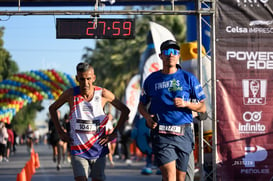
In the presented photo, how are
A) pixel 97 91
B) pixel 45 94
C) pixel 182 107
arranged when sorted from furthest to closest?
pixel 45 94 < pixel 97 91 < pixel 182 107

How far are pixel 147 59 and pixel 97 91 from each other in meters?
11.6

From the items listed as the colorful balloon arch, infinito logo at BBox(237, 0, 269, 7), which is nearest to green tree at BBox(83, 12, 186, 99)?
the colorful balloon arch

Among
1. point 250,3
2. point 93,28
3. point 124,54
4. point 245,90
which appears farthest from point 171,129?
point 124,54

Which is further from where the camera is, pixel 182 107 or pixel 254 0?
pixel 254 0

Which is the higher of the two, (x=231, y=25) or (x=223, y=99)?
(x=231, y=25)

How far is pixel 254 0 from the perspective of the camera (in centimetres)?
1152

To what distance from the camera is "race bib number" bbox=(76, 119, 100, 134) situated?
8.53 metres

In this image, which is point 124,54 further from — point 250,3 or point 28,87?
point 250,3

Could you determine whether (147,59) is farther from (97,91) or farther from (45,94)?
(45,94)

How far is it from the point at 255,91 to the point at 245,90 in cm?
16

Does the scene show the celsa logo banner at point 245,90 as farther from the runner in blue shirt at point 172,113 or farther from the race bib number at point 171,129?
the race bib number at point 171,129

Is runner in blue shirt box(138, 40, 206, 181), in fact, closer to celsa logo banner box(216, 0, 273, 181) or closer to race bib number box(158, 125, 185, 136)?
race bib number box(158, 125, 185, 136)

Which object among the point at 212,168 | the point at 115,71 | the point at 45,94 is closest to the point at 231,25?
the point at 212,168

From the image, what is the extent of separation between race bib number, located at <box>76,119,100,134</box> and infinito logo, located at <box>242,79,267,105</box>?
145 inches
